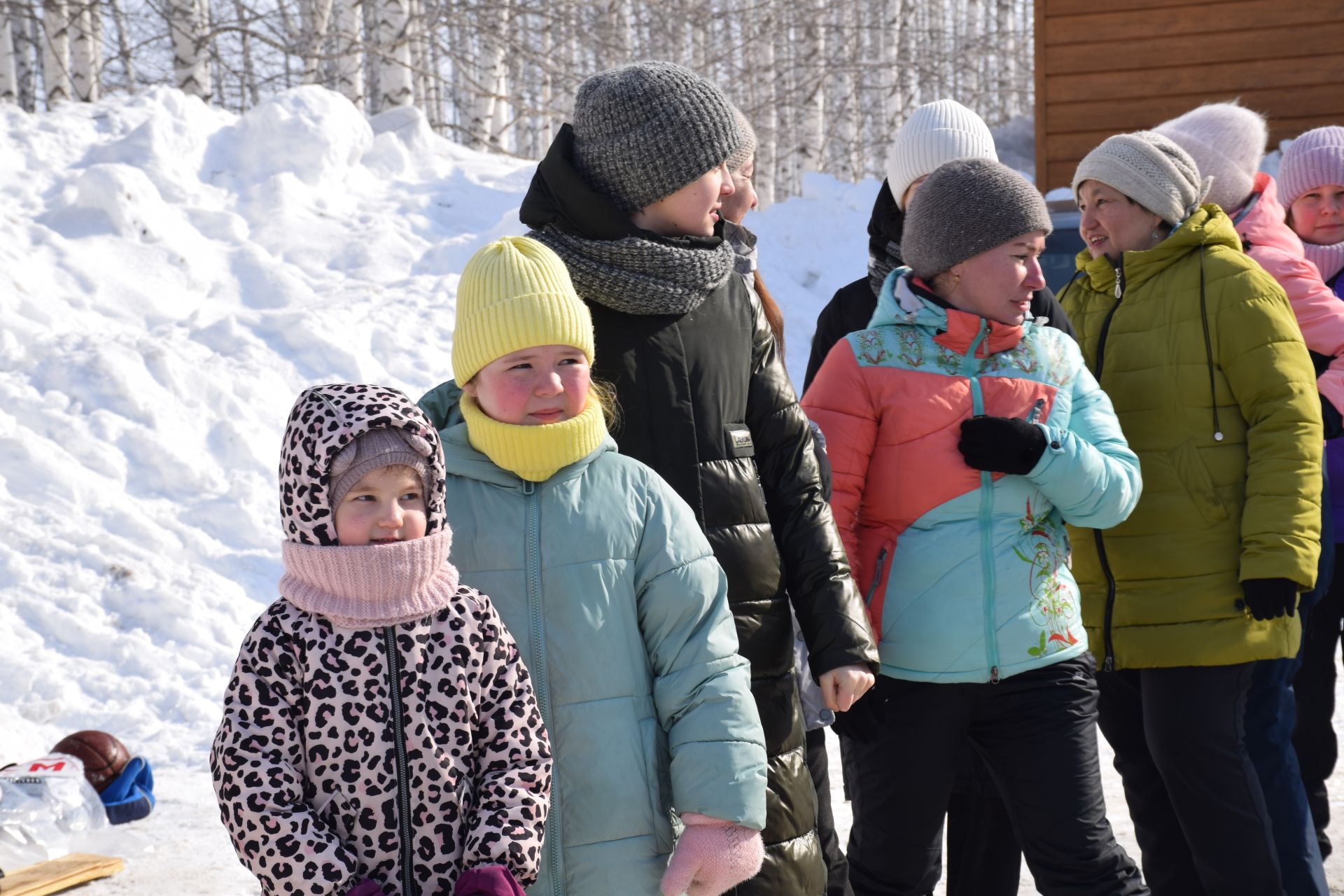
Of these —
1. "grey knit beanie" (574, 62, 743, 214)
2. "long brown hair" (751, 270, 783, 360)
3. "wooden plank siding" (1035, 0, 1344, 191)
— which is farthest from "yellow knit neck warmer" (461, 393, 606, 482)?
"wooden plank siding" (1035, 0, 1344, 191)

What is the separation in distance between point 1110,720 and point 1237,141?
5.52ft

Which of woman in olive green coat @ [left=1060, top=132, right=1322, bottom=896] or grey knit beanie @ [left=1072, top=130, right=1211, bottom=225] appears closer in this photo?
woman in olive green coat @ [left=1060, top=132, right=1322, bottom=896]

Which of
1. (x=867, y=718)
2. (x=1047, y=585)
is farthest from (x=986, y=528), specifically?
(x=867, y=718)

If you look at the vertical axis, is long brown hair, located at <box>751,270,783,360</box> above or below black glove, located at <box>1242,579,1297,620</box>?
above

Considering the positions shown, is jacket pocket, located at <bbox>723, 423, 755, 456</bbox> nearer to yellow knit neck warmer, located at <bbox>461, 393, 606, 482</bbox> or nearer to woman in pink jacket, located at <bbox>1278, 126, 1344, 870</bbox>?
yellow knit neck warmer, located at <bbox>461, 393, 606, 482</bbox>

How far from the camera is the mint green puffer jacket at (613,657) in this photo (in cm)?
227

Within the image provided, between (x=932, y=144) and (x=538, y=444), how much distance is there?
6.91 ft

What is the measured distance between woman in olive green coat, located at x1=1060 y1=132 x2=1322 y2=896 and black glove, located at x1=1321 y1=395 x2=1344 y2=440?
1.54 ft

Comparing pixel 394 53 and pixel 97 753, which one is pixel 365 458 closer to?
pixel 97 753

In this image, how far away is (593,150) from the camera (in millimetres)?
2770

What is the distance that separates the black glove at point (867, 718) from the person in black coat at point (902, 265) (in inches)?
2.3

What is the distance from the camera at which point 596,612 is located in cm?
231

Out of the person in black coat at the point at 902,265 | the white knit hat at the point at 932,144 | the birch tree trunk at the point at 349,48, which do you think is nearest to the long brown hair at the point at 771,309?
the person in black coat at the point at 902,265

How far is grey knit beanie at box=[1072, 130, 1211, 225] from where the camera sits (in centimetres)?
359
